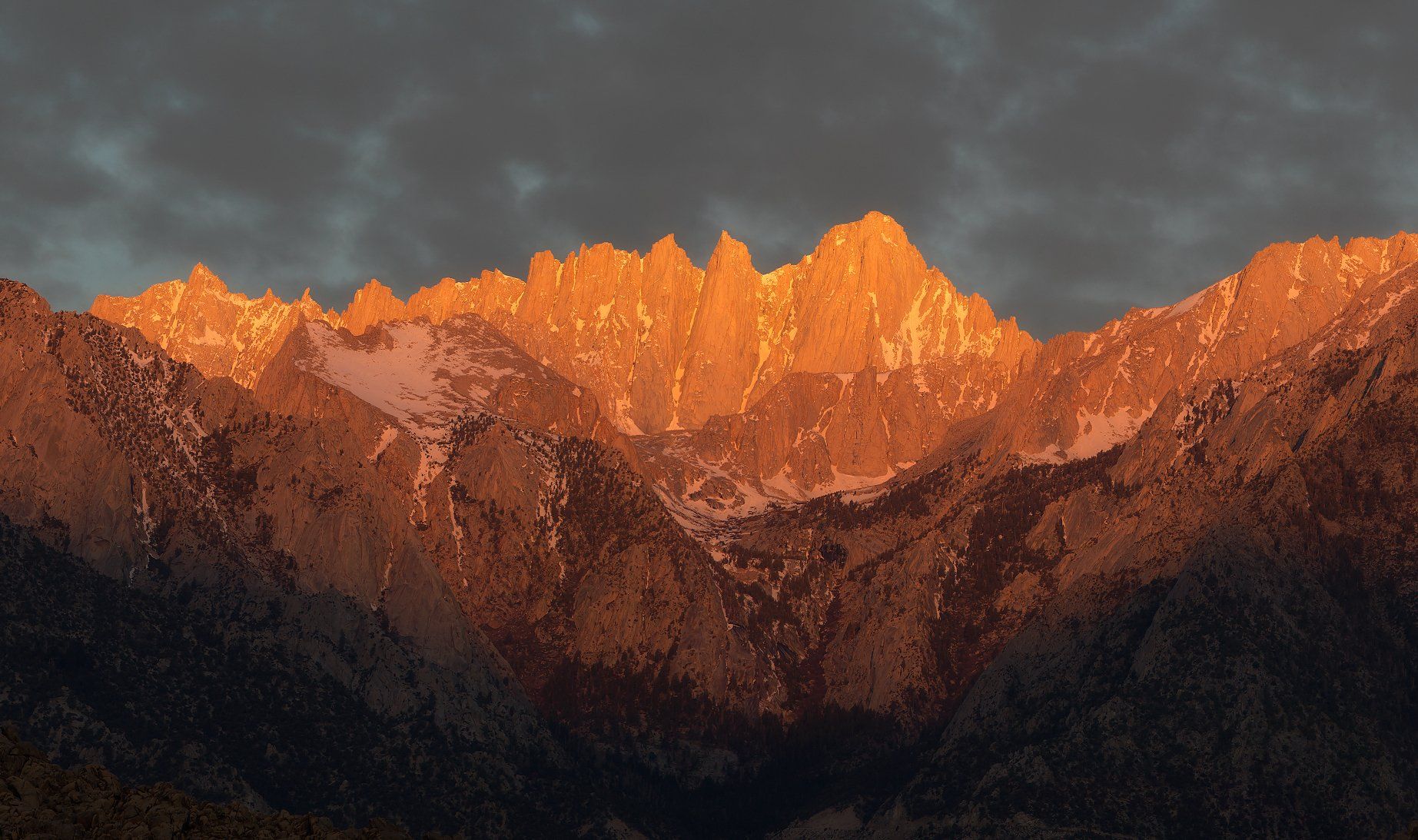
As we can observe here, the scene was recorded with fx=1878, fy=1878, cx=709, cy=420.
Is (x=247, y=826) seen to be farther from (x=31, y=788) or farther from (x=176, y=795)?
(x=31, y=788)

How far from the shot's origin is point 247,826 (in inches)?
4126

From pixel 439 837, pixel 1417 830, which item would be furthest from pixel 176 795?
pixel 1417 830

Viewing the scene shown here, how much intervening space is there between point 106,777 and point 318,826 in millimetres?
12342

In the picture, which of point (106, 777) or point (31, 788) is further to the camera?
point (106, 777)

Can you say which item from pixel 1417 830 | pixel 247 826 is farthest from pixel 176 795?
pixel 1417 830

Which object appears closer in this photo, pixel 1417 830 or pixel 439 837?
pixel 1417 830

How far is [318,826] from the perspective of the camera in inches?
4281

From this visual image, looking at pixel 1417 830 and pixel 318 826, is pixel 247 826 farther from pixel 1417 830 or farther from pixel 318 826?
pixel 1417 830

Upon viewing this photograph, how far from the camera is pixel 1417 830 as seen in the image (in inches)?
3839

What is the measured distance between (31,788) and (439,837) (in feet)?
74.4

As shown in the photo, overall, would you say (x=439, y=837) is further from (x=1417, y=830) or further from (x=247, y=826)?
(x=1417, y=830)

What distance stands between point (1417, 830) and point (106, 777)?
72.1 m

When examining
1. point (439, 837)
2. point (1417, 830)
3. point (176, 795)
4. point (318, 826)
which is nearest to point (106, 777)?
point (176, 795)

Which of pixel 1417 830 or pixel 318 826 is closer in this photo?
pixel 1417 830
